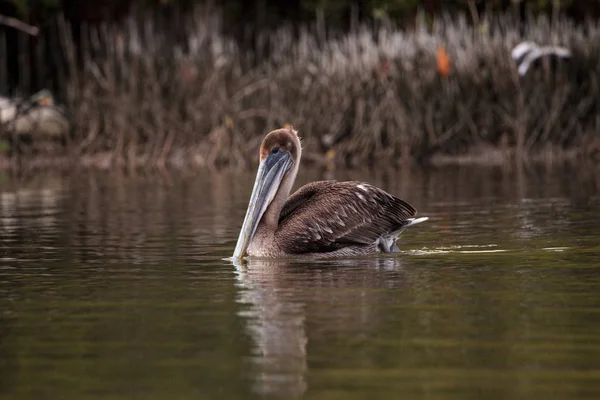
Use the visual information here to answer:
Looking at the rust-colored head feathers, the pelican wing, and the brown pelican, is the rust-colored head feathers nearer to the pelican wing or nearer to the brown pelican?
the brown pelican

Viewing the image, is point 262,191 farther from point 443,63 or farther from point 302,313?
point 443,63

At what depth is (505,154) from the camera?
2581 centimetres

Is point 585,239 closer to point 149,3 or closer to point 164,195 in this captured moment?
point 164,195

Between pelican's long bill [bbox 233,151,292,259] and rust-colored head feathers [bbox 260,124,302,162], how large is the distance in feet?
0.12

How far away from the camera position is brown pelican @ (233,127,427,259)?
36.4ft

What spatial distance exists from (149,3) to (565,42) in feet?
32.2

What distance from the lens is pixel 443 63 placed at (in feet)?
83.1

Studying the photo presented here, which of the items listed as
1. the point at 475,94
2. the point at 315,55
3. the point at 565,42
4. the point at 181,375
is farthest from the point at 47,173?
the point at 181,375

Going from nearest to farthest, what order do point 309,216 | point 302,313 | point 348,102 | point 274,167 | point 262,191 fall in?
point 302,313
point 309,216
point 262,191
point 274,167
point 348,102

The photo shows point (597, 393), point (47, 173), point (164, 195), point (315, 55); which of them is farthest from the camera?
point (315, 55)

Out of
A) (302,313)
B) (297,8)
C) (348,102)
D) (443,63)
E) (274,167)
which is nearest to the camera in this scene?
(302,313)

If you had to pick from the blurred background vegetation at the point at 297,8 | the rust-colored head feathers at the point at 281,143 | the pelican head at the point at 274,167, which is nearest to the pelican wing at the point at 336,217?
the pelican head at the point at 274,167

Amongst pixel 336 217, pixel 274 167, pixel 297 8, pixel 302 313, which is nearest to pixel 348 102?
pixel 297 8

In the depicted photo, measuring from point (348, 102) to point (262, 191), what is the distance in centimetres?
1456
